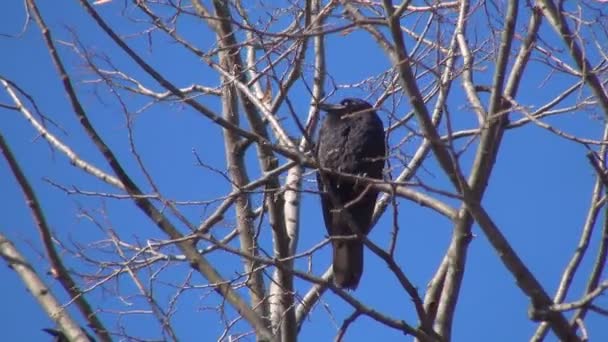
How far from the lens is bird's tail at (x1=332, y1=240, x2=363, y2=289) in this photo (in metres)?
4.90

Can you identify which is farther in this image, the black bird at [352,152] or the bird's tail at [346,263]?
the black bird at [352,152]

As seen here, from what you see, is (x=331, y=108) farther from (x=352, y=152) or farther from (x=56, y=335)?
(x=56, y=335)

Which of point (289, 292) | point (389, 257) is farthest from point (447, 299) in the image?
point (289, 292)

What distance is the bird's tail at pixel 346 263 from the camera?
490 cm

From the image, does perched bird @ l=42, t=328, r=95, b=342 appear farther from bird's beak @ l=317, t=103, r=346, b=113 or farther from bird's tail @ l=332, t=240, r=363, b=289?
bird's beak @ l=317, t=103, r=346, b=113

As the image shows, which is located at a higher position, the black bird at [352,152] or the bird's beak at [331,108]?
the bird's beak at [331,108]

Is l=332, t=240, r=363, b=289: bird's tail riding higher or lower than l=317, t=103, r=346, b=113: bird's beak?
lower

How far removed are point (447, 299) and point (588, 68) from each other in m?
1.01

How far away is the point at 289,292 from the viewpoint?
4.43m

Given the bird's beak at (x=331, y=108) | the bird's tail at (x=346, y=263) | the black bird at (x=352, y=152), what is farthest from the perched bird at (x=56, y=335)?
the bird's beak at (x=331, y=108)

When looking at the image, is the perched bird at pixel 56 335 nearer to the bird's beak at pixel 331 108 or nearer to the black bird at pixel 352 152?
the black bird at pixel 352 152

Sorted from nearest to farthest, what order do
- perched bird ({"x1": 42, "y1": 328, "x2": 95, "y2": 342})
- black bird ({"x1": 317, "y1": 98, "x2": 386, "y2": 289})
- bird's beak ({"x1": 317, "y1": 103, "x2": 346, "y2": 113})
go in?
perched bird ({"x1": 42, "y1": 328, "x2": 95, "y2": 342})
black bird ({"x1": 317, "y1": 98, "x2": 386, "y2": 289})
bird's beak ({"x1": 317, "y1": 103, "x2": 346, "y2": 113})

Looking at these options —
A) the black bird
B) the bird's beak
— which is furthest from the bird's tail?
the bird's beak

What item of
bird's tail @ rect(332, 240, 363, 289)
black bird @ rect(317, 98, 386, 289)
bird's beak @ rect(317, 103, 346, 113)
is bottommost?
bird's tail @ rect(332, 240, 363, 289)
